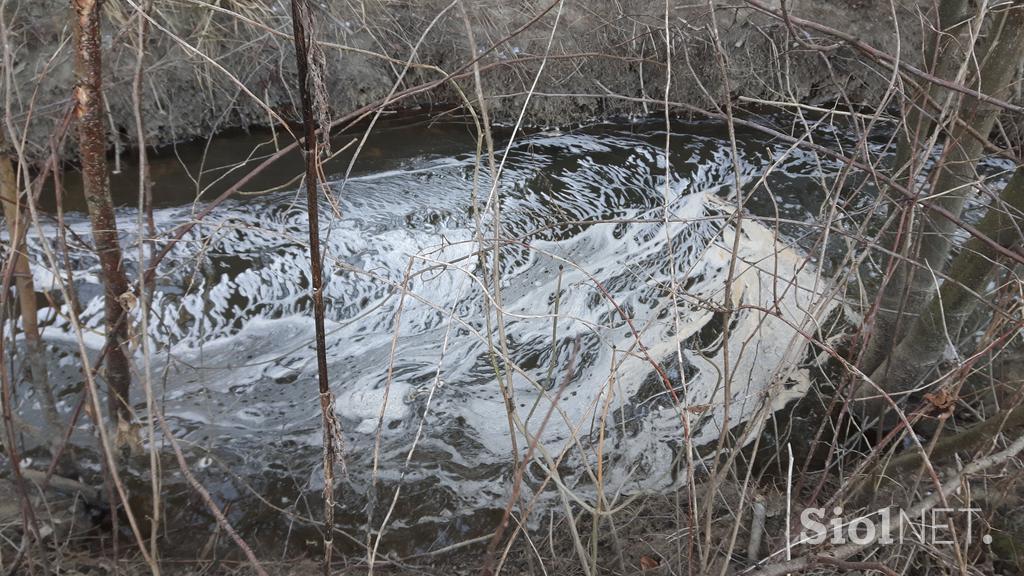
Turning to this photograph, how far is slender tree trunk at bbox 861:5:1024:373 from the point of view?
2451 mm

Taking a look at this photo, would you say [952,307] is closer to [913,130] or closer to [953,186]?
[953,186]

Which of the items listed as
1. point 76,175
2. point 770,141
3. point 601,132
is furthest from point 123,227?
point 770,141

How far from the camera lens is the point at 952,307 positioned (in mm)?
2814

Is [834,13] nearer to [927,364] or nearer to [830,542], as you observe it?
[927,364]

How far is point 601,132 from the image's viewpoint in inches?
228

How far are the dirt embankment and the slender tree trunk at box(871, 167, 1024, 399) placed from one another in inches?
63.7

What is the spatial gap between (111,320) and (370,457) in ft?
4.11

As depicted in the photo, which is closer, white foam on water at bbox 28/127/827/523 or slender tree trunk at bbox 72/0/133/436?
slender tree trunk at bbox 72/0/133/436

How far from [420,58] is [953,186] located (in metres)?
3.81

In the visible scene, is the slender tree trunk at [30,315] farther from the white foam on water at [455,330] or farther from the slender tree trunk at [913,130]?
the slender tree trunk at [913,130]

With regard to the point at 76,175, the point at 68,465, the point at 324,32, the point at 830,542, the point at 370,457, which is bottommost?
the point at 370,457

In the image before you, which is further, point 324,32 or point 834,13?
point 834,13

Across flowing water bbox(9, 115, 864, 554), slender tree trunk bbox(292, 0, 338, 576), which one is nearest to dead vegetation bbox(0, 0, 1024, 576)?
slender tree trunk bbox(292, 0, 338, 576)

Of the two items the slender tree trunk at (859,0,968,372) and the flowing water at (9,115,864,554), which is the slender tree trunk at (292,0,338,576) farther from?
the slender tree trunk at (859,0,968,372)
